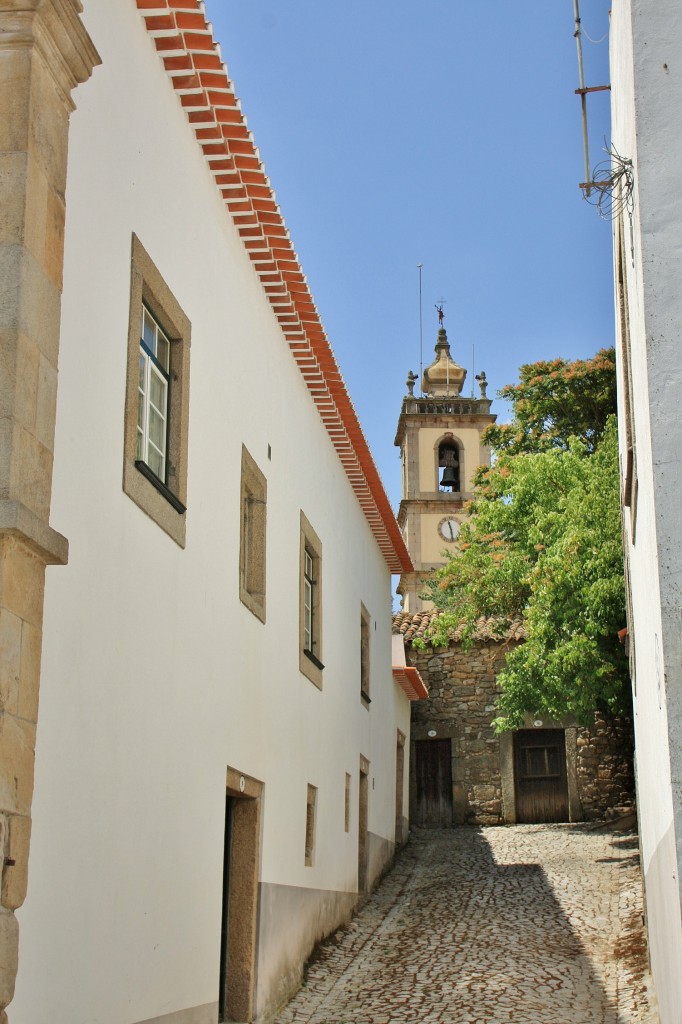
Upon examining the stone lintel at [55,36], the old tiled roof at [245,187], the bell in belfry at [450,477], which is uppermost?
the bell in belfry at [450,477]

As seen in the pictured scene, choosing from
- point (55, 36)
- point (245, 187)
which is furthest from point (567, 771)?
point (55, 36)

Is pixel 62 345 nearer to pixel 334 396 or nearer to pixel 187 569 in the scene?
pixel 187 569

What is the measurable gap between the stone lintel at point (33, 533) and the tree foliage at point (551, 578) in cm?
1050

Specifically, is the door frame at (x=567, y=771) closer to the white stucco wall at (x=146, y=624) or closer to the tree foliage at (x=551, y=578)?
the tree foliage at (x=551, y=578)

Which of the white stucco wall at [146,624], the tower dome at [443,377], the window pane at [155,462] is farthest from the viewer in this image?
the tower dome at [443,377]

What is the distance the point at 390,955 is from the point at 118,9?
873 cm

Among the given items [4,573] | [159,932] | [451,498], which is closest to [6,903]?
[4,573]

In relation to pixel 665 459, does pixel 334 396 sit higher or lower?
higher

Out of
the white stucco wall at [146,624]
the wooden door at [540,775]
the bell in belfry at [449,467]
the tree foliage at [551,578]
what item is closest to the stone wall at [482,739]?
the wooden door at [540,775]

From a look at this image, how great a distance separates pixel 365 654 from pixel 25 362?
449 inches

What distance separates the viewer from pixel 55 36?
5211 mm

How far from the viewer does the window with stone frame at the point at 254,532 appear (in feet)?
30.6

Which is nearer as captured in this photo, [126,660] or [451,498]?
[126,660]

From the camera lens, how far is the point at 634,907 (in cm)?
1310
